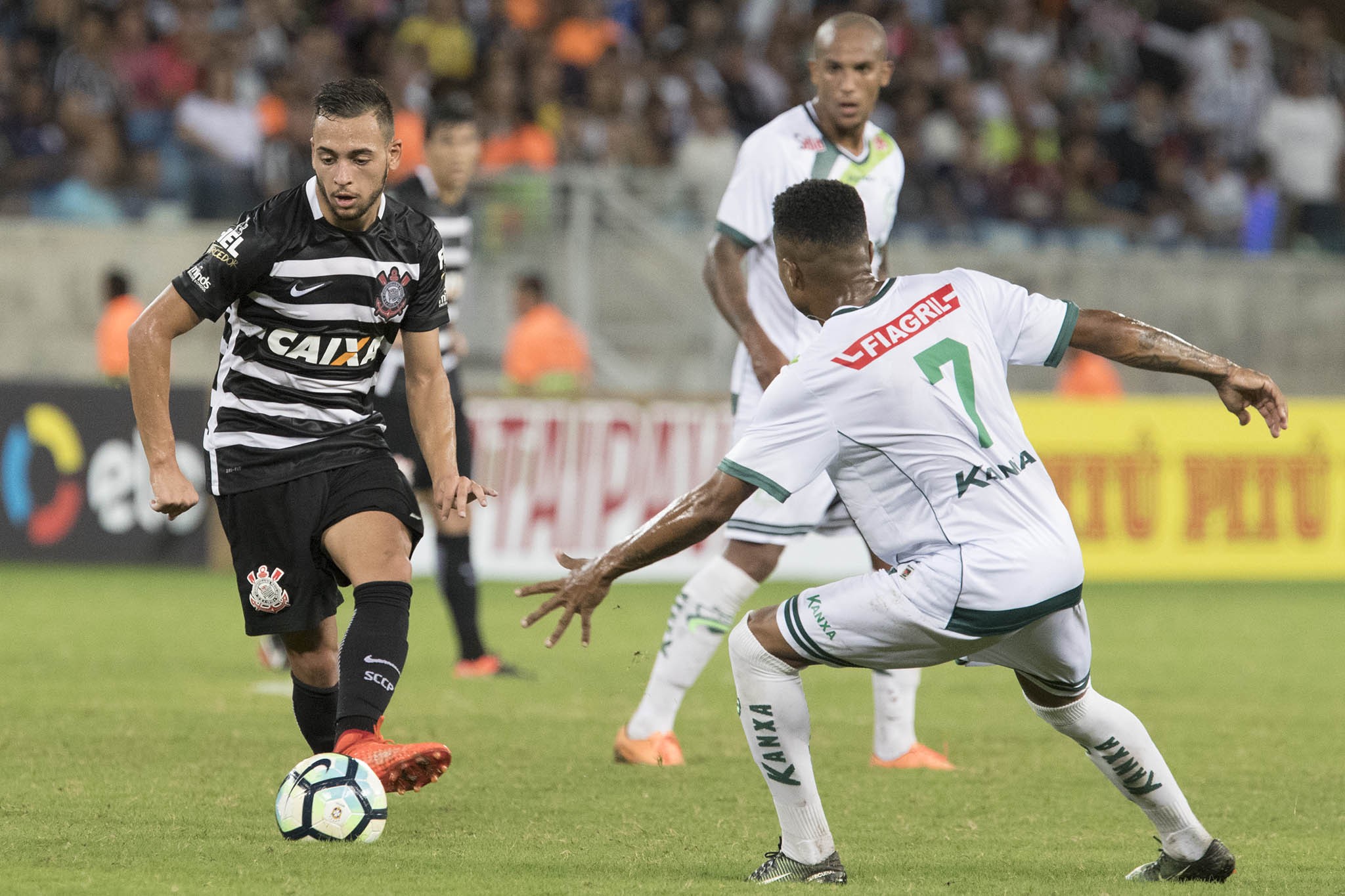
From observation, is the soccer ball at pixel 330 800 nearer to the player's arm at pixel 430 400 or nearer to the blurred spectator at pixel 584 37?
the player's arm at pixel 430 400

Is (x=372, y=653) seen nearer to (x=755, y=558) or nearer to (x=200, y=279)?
(x=200, y=279)

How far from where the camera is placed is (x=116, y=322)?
14.9 meters

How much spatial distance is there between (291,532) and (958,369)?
200 centimetres

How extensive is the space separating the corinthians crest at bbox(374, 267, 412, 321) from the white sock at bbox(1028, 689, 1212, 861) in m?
2.12

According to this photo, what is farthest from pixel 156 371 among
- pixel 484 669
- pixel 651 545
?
pixel 484 669

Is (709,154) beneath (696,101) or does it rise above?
beneath

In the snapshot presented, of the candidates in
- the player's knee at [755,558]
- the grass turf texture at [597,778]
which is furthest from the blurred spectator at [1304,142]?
the player's knee at [755,558]

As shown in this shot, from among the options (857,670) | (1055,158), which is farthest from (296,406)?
(1055,158)

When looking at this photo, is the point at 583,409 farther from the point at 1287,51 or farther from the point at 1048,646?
the point at 1287,51

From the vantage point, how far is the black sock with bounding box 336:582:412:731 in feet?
15.9

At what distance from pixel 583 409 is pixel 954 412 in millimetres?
9717

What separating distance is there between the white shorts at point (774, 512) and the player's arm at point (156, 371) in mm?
2141

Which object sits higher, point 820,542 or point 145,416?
point 145,416

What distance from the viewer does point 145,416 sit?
4949 millimetres
